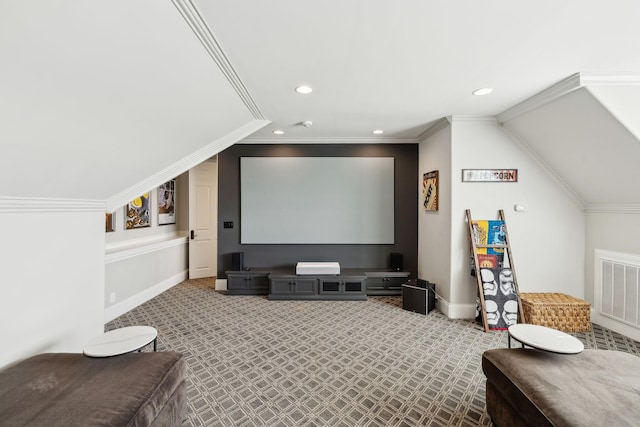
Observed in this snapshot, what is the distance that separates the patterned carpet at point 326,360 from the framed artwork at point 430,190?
1.57 meters

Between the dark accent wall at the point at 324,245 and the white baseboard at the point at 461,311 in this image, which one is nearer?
the white baseboard at the point at 461,311

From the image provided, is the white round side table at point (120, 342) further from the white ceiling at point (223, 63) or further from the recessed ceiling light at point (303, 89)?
the recessed ceiling light at point (303, 89)

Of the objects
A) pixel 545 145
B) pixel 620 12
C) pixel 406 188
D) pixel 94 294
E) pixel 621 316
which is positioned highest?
pixel 620 12

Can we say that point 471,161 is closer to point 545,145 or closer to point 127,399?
point 545,145

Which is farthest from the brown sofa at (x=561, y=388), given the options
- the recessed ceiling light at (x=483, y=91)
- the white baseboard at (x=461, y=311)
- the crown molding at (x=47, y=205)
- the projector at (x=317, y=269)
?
the crown molding at (x=47, y=205)

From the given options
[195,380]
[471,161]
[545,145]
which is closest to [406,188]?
[471,161]

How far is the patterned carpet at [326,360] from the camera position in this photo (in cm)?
197

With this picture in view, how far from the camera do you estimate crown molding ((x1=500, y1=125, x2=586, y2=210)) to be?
353 cm

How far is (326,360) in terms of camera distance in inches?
104

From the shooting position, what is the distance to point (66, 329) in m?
2.30

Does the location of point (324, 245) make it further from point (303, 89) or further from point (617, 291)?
point (617, 291)

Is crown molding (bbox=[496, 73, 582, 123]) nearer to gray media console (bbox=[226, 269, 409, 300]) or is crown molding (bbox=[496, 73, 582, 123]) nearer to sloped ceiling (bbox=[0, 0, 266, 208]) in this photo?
gray media console (bbox=[226, 269, 409, 300])

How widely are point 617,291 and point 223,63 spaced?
4811 millimetres

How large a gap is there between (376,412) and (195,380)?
1.51 meters
